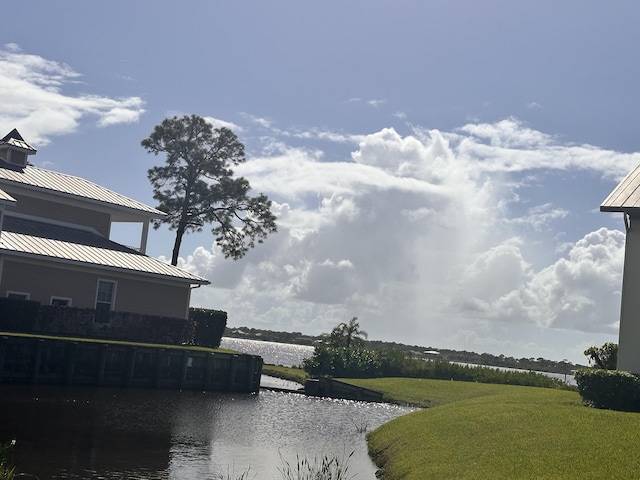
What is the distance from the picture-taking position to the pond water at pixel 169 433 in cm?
2000

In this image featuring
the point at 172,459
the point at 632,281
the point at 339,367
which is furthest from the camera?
the point at 339,367

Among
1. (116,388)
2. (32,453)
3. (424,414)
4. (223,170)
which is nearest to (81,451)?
(32,453)

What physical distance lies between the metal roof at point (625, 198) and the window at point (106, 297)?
89.9 feet

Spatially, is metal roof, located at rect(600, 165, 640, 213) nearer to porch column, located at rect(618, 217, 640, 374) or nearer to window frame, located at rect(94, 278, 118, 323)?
porch column, located at rect(618, 217, 640, 374)

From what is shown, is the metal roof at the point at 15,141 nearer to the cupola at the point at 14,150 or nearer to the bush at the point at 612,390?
the cupola at the point at 14,150

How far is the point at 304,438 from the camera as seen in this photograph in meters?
27.8

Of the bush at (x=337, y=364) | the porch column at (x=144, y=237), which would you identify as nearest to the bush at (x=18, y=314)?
the porch column at (x=144, y=237)

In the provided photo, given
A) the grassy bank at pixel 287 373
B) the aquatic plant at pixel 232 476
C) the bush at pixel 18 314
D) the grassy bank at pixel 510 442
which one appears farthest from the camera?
the grassy bank at pixel 287 373

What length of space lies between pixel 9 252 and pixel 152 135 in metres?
31.7

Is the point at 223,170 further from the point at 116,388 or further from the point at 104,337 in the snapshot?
the point at 116,388

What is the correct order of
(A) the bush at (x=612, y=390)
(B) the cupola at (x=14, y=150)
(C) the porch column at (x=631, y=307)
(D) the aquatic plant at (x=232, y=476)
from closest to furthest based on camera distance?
(D) the aquatic plant at (x=232, y=476) < (A) the bush at (x=612, y=390) < (C) the porch column at (x=631, y=307) < (B) the cupola at (x=14, y=150)

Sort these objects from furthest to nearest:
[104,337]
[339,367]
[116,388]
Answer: [339,367], [104,337], [116,388]

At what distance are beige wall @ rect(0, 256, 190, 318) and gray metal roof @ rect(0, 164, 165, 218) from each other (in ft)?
20.1

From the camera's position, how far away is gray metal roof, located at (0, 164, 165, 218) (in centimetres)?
4738
